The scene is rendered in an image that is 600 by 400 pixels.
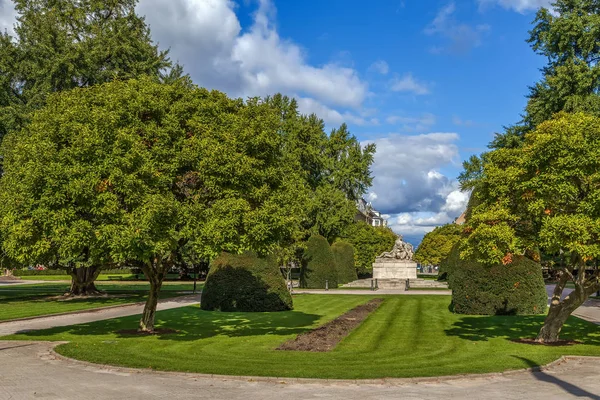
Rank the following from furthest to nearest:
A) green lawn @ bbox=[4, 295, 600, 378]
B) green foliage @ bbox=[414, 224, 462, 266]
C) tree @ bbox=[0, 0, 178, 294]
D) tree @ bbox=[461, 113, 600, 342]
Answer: green foliage @ bbox=[414, 224, 462, 266], tree @ bbox=[0, 0, 178, 294], tree @ bbox=[461, 113, 600, 342], green lawn @ bbox=[4, 295, 600, 378]

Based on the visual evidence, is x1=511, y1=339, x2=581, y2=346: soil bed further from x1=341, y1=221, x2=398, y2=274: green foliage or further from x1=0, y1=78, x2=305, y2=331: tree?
x1=341, y1=221, x2=398, y2=274: green foliage

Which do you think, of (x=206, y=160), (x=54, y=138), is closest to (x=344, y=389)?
(x=206, y=160)

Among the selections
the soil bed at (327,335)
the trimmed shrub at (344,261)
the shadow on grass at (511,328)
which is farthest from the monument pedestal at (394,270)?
the shadow on grass at (511,328)

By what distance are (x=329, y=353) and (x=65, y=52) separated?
99.9ft

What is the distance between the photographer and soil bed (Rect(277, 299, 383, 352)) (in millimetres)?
15890

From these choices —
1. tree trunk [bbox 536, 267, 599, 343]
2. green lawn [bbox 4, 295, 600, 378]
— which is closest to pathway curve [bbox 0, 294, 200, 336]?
green lawn [bbox 4, 295, 600, 378]

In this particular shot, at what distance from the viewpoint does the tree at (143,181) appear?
592 inches

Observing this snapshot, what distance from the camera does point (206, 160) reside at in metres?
15.8

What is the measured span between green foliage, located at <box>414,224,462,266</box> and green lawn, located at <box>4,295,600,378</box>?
2888 inches

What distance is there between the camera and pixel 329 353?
1484 cm

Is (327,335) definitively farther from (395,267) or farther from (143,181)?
(395,267)

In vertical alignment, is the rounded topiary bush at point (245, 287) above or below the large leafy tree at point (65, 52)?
below

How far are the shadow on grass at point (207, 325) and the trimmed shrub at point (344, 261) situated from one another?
33.3 m

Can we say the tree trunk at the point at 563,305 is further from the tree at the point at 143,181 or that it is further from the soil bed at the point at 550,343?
the tree at the point at 143,181
